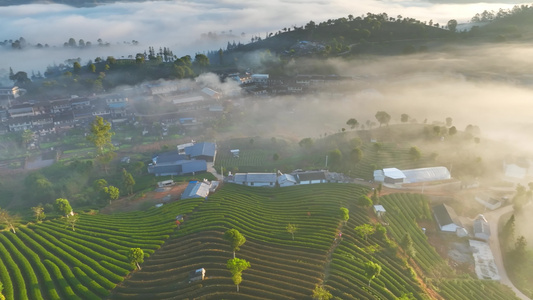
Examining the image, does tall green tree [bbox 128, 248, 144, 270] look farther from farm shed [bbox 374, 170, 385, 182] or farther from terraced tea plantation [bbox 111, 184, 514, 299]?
farm shed [bbox 374, 170, 385, 182]

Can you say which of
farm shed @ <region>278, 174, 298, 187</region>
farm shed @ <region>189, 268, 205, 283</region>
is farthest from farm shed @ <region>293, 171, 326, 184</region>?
farm shed @ <region>189, 268, 205, 283</region>

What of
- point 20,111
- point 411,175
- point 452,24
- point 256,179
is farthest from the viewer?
point 452,24

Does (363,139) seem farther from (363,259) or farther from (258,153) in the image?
(363,259)

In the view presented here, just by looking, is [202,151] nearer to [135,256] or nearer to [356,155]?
[356,155]

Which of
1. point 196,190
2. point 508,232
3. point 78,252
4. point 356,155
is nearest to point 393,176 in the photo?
point 356,155

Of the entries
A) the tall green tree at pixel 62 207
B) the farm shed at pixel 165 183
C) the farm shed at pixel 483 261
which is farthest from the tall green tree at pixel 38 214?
the farm shed at pixel 483 261

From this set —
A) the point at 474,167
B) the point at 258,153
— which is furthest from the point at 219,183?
the point at 474,167
